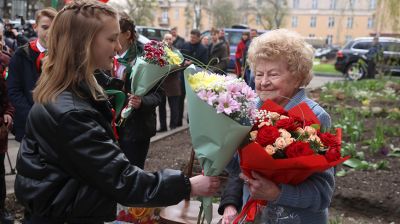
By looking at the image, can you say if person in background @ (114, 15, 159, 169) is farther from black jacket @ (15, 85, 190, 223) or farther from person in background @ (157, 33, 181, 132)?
person in background @ (157, 33, 181, 132)

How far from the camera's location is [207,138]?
1.98 m

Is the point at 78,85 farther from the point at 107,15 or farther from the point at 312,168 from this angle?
the point at 312,168

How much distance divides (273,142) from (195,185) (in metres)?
0.43

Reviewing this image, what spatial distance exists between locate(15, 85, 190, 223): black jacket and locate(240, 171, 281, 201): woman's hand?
35 cm

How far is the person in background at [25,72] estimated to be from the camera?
4316 mm

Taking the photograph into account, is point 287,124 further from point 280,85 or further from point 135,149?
point 135,149

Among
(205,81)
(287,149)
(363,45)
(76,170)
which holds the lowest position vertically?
(363,45)

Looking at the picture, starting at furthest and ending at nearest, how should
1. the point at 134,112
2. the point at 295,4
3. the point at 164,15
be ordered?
the point at 164,15
the point at 295,4
the point at 134,112

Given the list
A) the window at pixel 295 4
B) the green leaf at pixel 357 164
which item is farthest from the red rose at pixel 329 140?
the window at pixel 295 4

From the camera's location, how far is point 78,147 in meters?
1.91

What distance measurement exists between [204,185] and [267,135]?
40 cm

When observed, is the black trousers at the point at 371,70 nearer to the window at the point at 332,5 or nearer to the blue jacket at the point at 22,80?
the blue jacket at the point at 22,80

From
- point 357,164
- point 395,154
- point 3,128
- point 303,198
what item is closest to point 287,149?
point 303,198

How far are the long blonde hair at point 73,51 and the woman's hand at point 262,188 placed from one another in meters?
0.73
